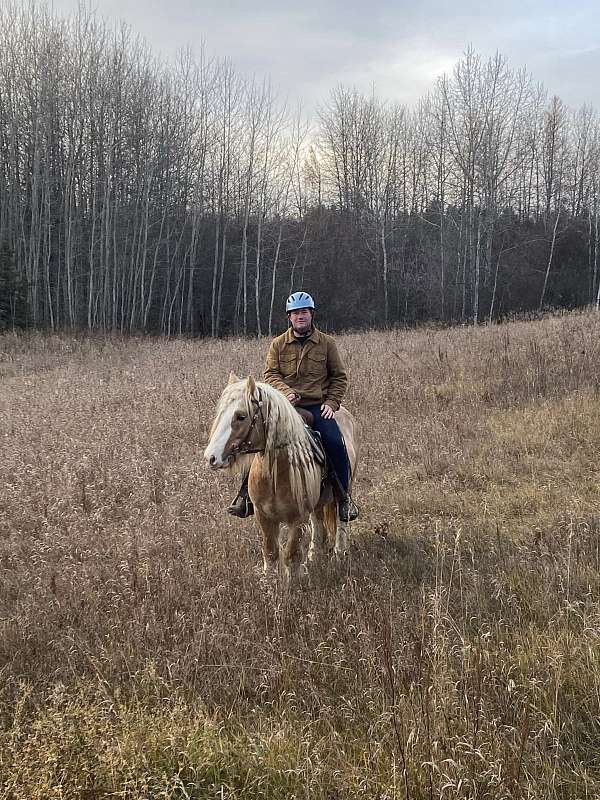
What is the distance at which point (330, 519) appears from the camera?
581cm

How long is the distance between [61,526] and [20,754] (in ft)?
11.0

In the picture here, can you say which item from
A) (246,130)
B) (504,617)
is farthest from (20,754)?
(246,130)

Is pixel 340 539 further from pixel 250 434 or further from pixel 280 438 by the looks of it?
pixel 250 434

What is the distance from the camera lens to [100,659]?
Answer: 11.9ft

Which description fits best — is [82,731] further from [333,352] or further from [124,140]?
[124,140]

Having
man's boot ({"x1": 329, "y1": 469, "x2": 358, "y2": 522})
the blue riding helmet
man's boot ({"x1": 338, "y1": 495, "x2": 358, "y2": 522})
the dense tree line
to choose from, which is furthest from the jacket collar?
the dense tree line

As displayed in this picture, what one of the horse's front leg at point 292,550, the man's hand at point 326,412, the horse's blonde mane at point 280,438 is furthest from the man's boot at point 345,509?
the man's hand at point 326,412

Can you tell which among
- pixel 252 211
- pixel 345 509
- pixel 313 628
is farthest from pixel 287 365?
pixel 252 211

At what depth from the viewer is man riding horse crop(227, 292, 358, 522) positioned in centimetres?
534

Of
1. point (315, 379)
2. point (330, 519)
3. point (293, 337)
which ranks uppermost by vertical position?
point (293, 337)

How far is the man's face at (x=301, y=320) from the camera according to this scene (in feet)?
17.1

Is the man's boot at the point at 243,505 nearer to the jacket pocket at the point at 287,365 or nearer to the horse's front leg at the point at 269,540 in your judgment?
the horse's front leg at the point at 269,540

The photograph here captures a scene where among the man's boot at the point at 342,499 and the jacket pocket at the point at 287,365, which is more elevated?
the jacket pocket at the point at 287,365

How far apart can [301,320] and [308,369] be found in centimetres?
50
